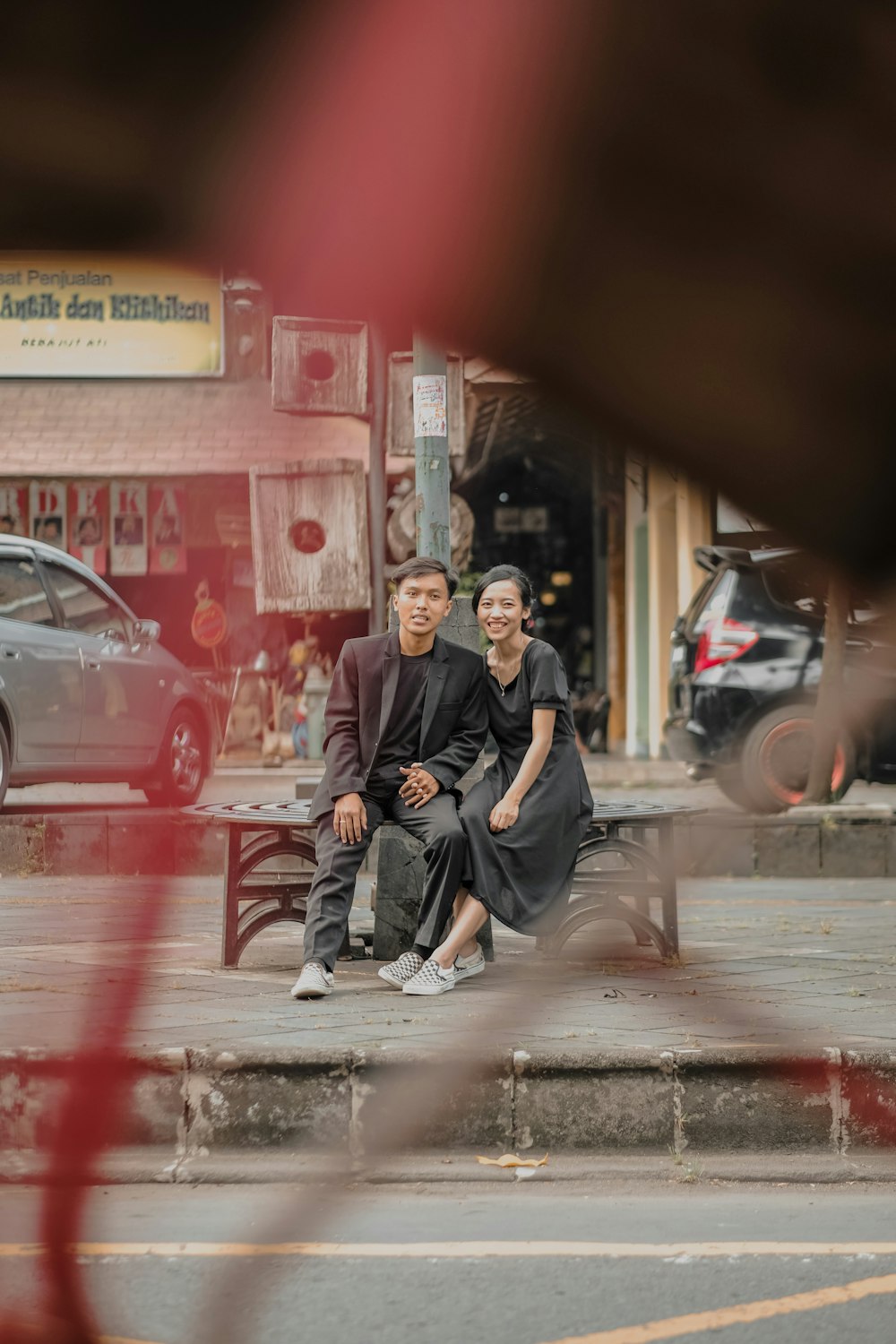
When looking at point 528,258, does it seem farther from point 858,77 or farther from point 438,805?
point 438,805

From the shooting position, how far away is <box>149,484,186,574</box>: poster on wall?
0.62 meters

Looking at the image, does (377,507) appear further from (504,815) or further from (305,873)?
(305,873)

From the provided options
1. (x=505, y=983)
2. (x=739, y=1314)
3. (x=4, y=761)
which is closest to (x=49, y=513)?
(x=505, y=983)

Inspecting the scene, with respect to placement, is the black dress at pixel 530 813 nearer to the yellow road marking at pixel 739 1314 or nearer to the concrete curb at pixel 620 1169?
the concrete curb at pixel 620 1169

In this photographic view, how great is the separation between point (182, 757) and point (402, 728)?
348 centimetres

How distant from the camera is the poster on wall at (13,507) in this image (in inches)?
23.3

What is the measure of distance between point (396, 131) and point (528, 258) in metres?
0.05

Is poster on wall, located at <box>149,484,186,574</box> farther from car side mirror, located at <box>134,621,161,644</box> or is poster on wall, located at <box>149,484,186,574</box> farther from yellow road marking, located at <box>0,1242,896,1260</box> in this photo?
yellow road marking, located at <box>0,1242,896,1260</box>

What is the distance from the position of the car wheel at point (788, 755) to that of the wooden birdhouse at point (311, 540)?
0.58 ft

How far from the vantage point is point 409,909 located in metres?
5.11

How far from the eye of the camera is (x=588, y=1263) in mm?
2852

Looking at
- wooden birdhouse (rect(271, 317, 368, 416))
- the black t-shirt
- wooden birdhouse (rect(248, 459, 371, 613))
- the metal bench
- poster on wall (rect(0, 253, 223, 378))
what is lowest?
the metal bench

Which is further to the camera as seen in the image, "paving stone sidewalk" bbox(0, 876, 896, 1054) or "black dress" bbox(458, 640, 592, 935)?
"black dress" bbox(458, 640, 592, 935)

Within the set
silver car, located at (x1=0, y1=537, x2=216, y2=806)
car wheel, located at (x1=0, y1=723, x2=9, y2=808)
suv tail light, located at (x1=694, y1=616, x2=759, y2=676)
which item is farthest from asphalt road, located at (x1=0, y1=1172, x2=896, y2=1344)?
car wheel, located at (x1=0, y1=723, x2=9, y2=808)
